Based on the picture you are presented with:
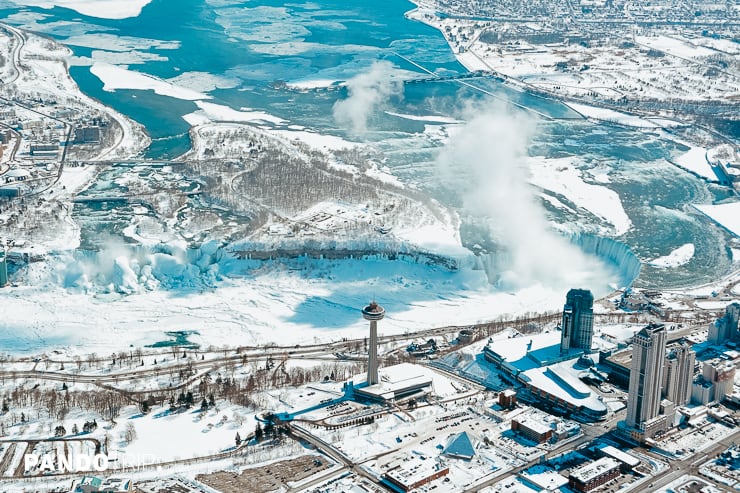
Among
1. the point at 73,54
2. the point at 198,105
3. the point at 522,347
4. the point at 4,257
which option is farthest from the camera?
the point at 73,54

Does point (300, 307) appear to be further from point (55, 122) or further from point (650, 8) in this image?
point (650, 8)

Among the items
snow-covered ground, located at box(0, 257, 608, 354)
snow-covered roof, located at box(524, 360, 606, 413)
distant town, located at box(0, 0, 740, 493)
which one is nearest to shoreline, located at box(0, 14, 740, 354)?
snow-covered ground, located at box(0, 257, 608, 354)

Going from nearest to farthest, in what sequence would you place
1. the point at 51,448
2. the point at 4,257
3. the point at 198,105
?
the point at 51,448 → the point at 4,257 → the point at 198,105

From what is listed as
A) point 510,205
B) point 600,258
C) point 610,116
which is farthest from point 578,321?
point 610,116

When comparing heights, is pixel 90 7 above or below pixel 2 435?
above

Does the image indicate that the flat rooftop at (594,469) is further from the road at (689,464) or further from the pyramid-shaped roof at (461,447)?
the pyramid-shaped roof at (461,447)

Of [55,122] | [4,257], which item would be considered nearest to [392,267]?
[4,257]

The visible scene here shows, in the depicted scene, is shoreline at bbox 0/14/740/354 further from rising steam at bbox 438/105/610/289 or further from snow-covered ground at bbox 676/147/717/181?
snow-covered ground at bbox 676/147/717/181
